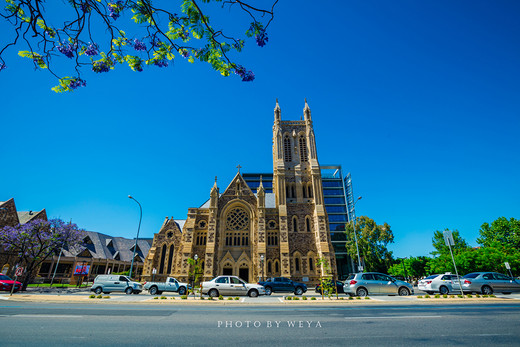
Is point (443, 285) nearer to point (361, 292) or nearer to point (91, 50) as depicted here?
point (361, 292)

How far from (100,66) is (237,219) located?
32536mm

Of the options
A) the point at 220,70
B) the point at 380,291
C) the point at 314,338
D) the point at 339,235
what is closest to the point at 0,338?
the point at 314,338

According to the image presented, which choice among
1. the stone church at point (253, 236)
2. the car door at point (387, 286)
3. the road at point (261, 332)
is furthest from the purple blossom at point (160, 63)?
the stone church at point (253, 236)

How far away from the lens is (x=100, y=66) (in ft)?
14.5

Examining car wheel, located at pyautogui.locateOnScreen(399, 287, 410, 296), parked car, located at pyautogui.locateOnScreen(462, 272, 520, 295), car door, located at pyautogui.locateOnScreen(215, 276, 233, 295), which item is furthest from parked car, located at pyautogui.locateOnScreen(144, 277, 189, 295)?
parked car, located at pyautogui.locateOnScreen(462, 272, 520, 295)

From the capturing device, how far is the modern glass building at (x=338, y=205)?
65.9 meters

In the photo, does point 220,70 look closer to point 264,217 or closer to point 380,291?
point 380,291

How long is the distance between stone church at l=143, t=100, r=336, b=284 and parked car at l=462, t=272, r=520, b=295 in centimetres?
1459

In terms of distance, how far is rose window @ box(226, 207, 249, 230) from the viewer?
35.1m

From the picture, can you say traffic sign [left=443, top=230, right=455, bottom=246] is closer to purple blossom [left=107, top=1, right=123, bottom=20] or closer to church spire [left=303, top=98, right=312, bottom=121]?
purple blossom [left=107, top=1, right=123, bottom=20]

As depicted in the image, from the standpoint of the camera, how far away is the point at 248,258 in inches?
1280

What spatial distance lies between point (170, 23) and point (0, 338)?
7.75m

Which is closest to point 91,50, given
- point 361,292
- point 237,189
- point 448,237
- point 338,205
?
point 361,292

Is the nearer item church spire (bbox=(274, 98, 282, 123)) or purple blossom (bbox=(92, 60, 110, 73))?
purple blossom (bbox=(92, 60, 110, 73))
